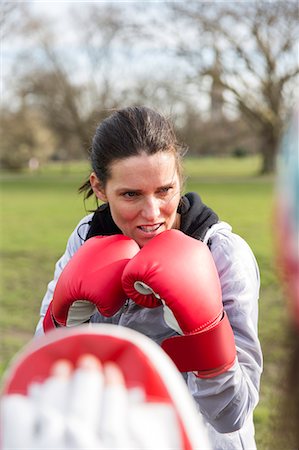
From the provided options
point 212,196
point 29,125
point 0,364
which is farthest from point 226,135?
point 0,364

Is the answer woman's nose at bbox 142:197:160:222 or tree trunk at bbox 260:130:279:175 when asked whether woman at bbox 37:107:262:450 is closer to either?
woman's nose at bbox 142:197:160:222

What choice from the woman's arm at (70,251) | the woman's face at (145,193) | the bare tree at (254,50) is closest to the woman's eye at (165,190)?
the woman's face at (145,193)

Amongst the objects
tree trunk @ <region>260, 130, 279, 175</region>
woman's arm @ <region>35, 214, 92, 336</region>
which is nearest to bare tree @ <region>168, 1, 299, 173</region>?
tree trunk @ <region>260, 130, 279, 175</region>

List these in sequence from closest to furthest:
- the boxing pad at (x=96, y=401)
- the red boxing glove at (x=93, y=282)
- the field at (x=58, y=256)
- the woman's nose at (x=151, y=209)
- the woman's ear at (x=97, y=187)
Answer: the boxing pad at (x=96, y=401)
the red boxing glove at (x=93, y=282)
the woman's nose at (x=151, y=209)
the woman's ear at (x=97, y=187)
the field at (x=58, y=256)

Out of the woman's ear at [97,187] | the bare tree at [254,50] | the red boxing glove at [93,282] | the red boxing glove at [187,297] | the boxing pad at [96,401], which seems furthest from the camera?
the bare tree at [254,50]

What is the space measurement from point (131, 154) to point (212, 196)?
14324mm

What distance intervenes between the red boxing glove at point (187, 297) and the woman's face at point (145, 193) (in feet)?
0.67

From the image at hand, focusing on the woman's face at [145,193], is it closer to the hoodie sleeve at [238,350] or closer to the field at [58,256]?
the hoodie sleeve at [238,350]

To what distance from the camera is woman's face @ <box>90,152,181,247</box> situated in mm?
1665

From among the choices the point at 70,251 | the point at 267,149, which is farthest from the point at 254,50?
the point at 70,251

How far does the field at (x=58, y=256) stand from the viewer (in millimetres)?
2188

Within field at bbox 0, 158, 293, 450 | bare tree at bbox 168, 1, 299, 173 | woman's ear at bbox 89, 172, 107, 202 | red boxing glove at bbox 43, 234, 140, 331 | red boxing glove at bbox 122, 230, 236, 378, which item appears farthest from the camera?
bare tree at bbox 168, 1, 299, 173

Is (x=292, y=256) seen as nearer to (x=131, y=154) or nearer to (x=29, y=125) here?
(x=131, y=154)

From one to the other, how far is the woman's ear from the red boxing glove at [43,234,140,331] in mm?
282
